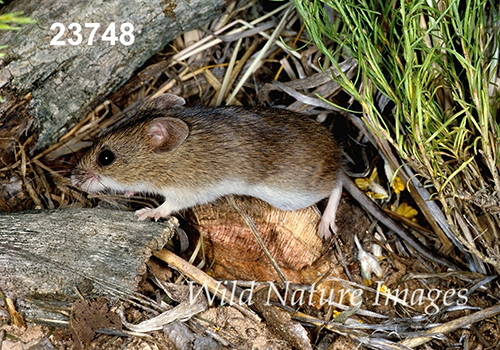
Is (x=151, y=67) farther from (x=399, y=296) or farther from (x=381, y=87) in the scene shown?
(x=399, y=296)

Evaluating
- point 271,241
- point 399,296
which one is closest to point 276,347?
point 271,241

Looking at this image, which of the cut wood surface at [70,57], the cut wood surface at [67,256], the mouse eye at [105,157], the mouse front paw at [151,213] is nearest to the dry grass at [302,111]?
the cut wood surface at [70,57]

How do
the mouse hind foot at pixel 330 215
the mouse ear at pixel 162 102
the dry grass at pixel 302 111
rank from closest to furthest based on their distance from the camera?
the dry grass at pixel 302 111, the mouse hind foot at pixel 330 215, the mouse ear at pixel 162 102

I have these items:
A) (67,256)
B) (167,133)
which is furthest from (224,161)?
(67,256)

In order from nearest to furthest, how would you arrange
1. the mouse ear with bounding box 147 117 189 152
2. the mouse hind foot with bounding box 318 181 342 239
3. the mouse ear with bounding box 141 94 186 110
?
the mouse ear with bounding box 147 117 189 152, the mouse hind foot with bounding box 318 181 342 239, the mouse ear with bounding box 141 94 186 110

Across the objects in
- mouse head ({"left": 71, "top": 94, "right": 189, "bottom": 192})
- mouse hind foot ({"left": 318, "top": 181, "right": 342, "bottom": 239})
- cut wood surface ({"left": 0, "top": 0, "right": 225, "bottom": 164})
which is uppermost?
cut wood surface ({"left": 0, "top": 0, "right": 225, "bottom": 164})

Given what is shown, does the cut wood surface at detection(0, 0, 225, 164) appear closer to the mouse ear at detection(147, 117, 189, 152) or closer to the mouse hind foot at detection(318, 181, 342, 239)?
the mouse ear at detection(147, 117, 189, 152)

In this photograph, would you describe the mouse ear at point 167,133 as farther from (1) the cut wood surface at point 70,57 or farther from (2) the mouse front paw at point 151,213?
(1) the cut wood surface at point 70,57

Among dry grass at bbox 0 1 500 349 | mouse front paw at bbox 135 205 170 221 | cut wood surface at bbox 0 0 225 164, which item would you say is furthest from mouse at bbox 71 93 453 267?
cut wood surface at bbox 0 0 225 164

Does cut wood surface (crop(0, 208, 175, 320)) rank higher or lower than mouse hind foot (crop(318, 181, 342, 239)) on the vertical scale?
higher
